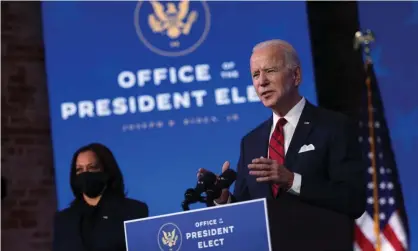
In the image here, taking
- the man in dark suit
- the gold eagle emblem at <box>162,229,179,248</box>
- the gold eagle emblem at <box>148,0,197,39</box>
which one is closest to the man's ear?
the man in dark suit

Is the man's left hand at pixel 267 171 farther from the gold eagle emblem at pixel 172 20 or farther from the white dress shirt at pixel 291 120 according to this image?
the gold eagle emblem at pixel 172 20

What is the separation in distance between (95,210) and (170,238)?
3.85 ft

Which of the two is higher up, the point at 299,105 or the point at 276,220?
the point at 299,105

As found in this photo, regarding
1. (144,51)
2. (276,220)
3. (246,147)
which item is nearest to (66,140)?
(144,51)

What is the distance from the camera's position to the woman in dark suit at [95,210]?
285cm

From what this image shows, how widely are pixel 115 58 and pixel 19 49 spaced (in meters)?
0.94

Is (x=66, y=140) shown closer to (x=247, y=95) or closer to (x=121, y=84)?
(x=121, y=84)

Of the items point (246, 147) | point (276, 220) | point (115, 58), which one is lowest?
point (276, 220)

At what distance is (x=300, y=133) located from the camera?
2219 millimetres

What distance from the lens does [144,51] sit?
15.3 feet

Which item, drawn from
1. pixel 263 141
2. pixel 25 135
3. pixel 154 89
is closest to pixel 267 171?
pixel 263 141

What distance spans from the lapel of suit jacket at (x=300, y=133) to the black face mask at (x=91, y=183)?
1140 mm

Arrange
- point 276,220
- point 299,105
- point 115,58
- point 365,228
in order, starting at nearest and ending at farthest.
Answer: point 276,220, point 299,105, point 365,228, point 115,58

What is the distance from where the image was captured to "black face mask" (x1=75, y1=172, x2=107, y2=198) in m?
3.04
